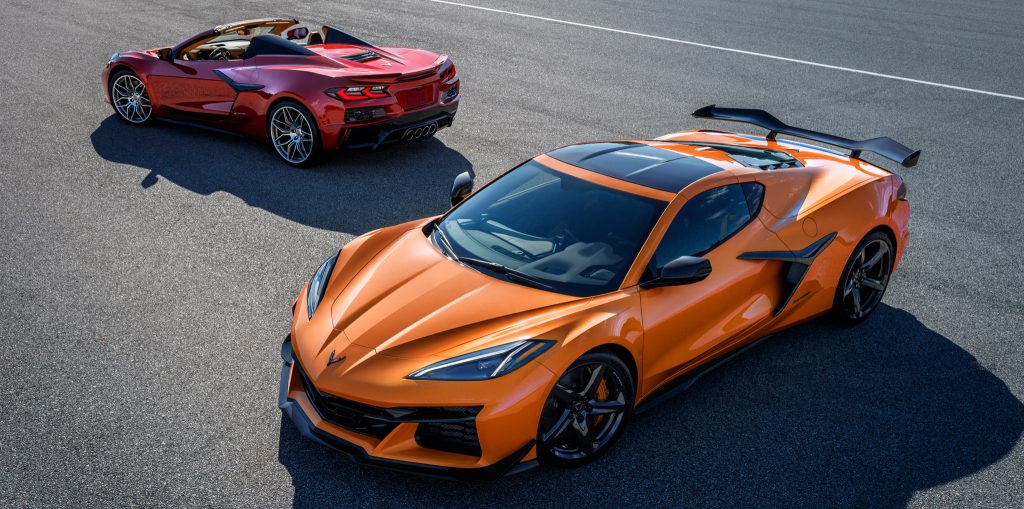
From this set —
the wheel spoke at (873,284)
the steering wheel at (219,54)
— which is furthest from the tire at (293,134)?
the wheel spoke at (873,284)

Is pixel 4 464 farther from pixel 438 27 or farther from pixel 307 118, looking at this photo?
pixel 438 27

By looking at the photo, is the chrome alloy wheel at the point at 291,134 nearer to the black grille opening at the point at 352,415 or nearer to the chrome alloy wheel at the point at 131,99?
the chrome alloy wheel at the point at 131,99

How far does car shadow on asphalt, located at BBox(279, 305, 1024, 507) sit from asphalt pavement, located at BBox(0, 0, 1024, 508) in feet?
0.05

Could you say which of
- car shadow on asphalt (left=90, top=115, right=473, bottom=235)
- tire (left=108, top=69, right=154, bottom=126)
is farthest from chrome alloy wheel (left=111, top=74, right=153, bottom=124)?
car shadow on asphalt (left=90, top=115, right=473, bottom=235)

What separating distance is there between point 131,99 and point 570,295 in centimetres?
764

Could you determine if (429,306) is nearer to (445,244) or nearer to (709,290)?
(445,244)

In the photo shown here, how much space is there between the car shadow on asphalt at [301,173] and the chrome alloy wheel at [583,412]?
3.64 metres

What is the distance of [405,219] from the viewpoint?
7.77m

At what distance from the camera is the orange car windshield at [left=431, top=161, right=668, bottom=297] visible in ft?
15.0

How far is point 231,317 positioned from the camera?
5961mm

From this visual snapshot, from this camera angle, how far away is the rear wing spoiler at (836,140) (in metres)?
5.88

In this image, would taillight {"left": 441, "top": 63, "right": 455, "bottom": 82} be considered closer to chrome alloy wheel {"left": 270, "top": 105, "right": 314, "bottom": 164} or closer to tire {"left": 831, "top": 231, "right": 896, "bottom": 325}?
chrome alloy wheel {"left": 270, "top": 105, "right": 314, "bottom": 164}

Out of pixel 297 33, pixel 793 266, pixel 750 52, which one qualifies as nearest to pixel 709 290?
pixel 793 266

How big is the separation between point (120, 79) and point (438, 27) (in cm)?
735
